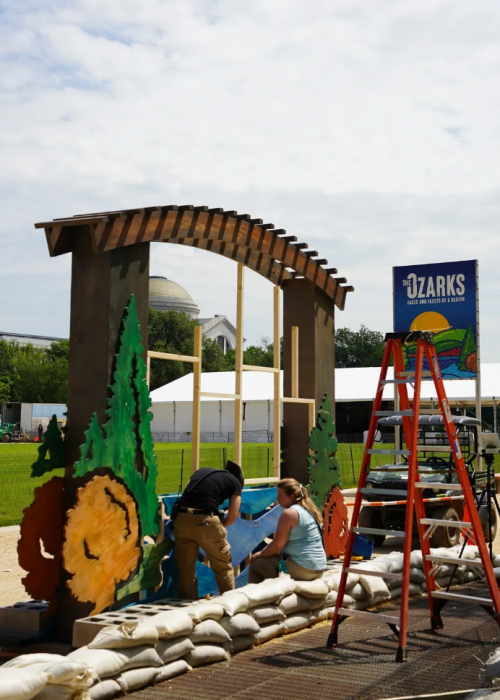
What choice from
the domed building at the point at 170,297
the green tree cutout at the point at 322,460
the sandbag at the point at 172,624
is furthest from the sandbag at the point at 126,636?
the domed building at the point at 170,297

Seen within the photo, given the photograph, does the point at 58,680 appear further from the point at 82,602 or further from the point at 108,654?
the point at 82,602

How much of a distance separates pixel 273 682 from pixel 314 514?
94.1 inches

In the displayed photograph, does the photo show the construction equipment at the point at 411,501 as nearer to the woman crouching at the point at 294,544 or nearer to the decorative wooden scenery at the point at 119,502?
the woman crouching at the point at 294,544

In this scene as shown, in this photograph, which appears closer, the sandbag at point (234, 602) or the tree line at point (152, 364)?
the sandbag at point (234, 602)

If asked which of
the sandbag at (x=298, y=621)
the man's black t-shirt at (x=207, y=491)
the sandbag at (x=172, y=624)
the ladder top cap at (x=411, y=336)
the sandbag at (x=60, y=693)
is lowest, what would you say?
the sandbag at (x=298, y=621)

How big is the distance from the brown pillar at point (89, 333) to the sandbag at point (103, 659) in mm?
1701

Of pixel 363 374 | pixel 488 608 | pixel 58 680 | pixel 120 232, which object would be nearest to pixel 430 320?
pixel 488 608

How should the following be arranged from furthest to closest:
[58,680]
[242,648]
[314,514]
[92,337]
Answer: [314,514], [92,337], [242,648], [58,680]

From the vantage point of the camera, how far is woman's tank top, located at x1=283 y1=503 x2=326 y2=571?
799 centimetres

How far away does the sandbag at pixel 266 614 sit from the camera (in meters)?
7.11

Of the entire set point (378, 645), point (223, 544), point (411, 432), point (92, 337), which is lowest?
point (378, 645)

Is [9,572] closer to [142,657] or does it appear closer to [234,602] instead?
[234,602]

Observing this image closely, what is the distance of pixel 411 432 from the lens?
7.14 meters

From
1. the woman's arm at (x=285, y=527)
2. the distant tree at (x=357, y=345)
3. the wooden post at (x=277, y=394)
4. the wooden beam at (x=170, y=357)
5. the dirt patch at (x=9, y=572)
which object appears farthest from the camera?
the distant tree at (x=357, y=345)
